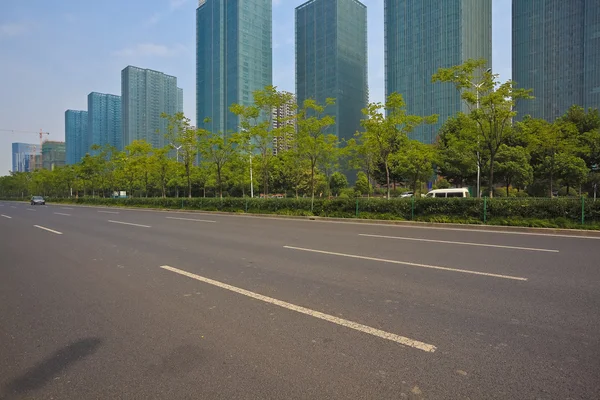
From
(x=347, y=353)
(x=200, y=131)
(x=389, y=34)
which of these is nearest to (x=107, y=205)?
(x=200, y=131)

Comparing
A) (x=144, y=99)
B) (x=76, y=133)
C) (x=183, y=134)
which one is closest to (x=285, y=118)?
(x=183, y=134)

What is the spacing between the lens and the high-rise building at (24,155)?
328ft

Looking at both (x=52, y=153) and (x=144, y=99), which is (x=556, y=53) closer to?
(x=144, y=99)

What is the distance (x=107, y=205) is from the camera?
122 feet

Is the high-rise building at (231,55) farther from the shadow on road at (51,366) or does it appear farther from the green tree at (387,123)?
the shadow on road at (51,366)

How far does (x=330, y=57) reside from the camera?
9175 cm

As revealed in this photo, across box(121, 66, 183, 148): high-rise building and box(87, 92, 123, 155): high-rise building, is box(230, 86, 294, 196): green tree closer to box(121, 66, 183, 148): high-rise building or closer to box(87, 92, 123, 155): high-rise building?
box(121, 66, 183, 148): high-rise building

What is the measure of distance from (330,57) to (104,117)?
56.8m

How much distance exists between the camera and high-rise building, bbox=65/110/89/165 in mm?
73625

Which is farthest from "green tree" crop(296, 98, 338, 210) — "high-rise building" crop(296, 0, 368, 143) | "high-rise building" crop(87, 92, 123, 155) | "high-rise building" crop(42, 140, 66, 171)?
"high-rise building" crop(42, 140, 66, 171)

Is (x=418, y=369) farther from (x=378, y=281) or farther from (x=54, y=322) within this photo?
(x=54, y=322)

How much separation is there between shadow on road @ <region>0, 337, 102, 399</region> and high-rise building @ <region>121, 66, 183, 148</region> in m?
61.4

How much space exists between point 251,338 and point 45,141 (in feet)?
358

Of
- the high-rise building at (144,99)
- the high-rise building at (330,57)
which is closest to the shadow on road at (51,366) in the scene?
the high-rise building at (144,99)
